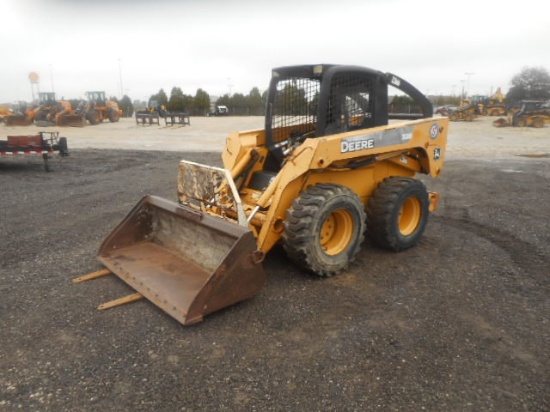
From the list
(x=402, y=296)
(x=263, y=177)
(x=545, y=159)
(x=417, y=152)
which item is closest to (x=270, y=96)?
(x=263, y=177)

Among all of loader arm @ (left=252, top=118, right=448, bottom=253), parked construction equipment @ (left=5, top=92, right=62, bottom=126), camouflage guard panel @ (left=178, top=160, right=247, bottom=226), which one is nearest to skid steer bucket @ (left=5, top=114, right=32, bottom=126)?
parked construction equipment @ (left=5, top=92, right=62, bottom=126)

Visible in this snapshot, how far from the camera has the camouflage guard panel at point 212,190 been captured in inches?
155

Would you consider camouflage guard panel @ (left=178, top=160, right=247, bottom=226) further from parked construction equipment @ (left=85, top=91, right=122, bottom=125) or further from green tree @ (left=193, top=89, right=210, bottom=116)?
green tree @ (left=193, top=89, right=210, bottom=116)

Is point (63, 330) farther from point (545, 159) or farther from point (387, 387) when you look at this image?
point (545, 159)

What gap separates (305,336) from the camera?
10.7 ft

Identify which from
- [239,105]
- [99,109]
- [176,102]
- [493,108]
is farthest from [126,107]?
[493,108]

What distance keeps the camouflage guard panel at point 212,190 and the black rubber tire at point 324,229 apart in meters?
0.49

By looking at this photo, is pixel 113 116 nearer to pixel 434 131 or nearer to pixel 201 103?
pixel 201 103

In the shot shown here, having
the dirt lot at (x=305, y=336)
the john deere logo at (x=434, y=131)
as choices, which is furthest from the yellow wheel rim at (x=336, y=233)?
the john deere logo at (x=434, y=131)

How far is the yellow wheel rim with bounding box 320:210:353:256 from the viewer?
4336 millimetres

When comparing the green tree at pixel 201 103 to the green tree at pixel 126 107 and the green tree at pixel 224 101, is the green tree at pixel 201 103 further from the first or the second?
the green tree at pixel 126 107

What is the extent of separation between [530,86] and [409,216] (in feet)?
187

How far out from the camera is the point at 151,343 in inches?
124

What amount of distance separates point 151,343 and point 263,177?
2.35m
